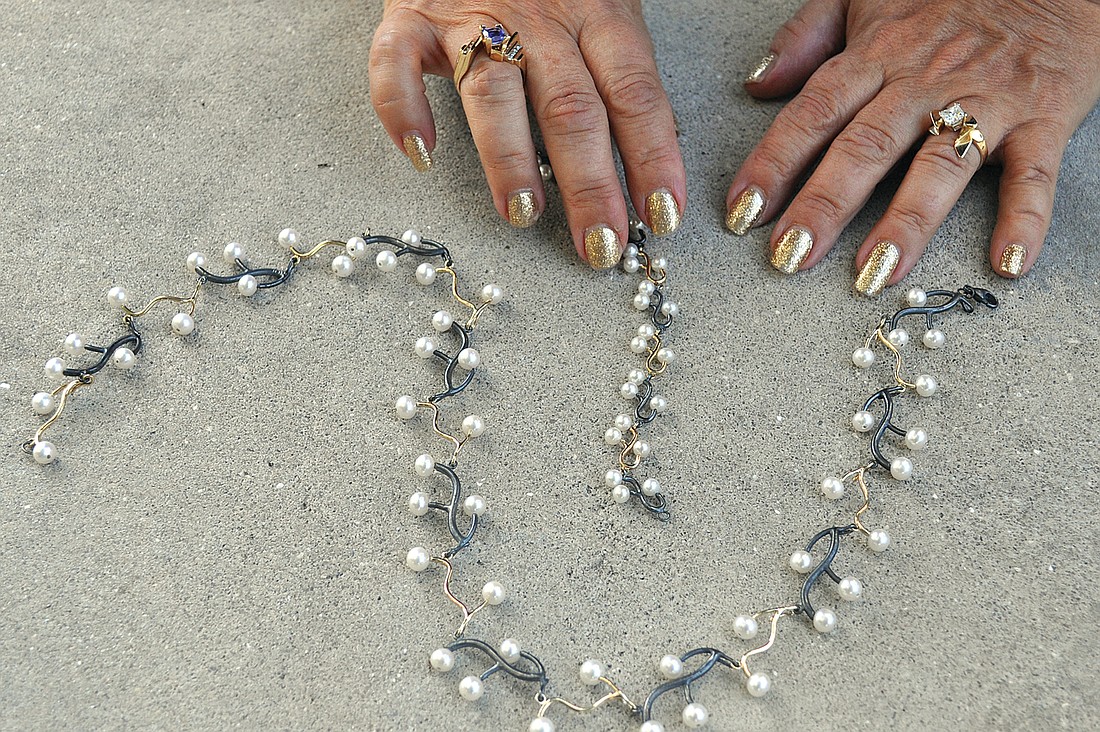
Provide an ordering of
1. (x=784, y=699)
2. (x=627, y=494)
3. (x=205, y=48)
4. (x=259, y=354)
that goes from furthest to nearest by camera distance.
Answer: (x=205, y=48)
(x=259, y=354)
(x=627, y=494)
(x=784, y=699)

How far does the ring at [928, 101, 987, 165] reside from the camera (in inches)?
40.8

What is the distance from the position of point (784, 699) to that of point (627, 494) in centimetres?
23

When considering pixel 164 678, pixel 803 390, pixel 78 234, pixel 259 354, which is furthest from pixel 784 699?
pixel 78 234

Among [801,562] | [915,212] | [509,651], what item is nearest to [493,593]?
[509,651]

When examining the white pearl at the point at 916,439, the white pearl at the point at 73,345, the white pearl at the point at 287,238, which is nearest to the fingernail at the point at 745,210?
the white pearl at the point at 916,439

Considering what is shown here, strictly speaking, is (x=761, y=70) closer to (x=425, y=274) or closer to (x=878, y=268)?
(x=878, y=268)

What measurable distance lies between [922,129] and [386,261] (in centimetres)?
64

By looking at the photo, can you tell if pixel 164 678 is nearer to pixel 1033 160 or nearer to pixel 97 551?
pixel 97 551

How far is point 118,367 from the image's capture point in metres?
0.98

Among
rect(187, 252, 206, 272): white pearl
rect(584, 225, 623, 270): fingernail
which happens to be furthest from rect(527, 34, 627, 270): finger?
rect(187, 252, 206, 272): white pearl

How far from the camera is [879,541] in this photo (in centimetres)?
86

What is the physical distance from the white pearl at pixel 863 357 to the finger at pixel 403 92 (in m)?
0.54

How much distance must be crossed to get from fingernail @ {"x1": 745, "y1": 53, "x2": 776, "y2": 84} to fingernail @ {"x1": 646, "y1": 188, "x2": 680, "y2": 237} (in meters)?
0.30

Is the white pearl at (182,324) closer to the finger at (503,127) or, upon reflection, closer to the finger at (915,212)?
Result: the finger at (503,127)
